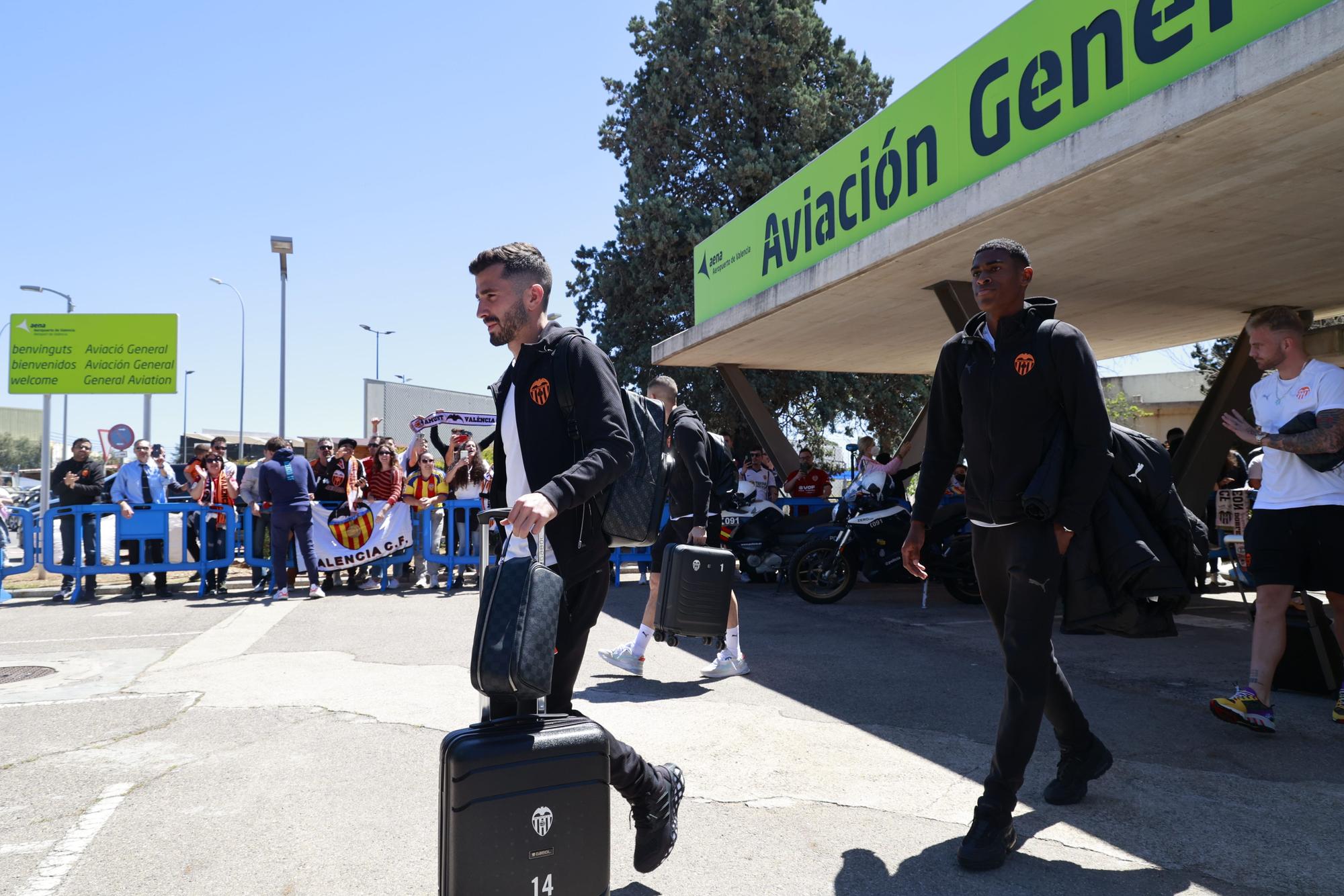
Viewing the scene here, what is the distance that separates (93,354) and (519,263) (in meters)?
21.7

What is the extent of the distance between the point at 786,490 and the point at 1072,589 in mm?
12237

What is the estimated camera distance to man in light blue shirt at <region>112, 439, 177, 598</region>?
1193cm

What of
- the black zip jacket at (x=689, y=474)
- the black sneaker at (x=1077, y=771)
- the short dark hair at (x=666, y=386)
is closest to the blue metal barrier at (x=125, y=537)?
the black zip jacket at (x=689, y=474)

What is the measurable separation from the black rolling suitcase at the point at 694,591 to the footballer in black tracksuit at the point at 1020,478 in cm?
233

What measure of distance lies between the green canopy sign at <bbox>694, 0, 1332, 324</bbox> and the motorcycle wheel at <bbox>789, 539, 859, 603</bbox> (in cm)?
306

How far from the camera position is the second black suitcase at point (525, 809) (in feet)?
7.70

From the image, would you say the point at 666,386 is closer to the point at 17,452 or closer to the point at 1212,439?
the point at 1212,439

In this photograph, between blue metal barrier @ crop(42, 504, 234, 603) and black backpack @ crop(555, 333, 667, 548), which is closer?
black backpack @ crop(555, 333, 667, 548)

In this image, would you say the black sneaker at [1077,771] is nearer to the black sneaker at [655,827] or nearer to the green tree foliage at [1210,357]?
the black sneaker at [655,827]

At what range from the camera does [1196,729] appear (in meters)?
4.96

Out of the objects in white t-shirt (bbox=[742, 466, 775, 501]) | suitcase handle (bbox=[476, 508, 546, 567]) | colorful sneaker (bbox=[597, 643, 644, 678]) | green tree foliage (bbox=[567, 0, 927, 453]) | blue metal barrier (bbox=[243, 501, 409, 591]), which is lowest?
colorful sneaker (bbox=[597, 643, 644, 678])

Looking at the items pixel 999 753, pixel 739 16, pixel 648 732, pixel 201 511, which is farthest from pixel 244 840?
pixel 739 16

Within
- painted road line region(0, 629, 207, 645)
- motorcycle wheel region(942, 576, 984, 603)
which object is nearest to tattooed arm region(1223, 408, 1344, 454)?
motorcycle wheel region(942, 576, 984, 603)

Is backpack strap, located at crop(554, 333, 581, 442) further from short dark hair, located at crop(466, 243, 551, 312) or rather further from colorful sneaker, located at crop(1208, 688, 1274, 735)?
colorful sneaker, located at crop(1208, 688, 1274, 735)
